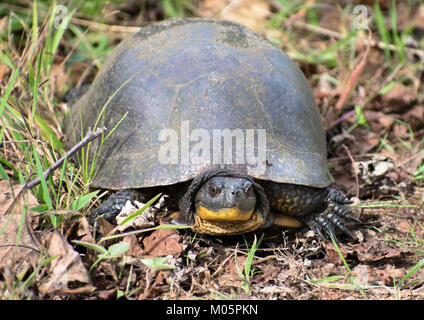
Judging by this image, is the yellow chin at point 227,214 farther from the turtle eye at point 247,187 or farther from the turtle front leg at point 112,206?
the turtle front leg at point 112,206

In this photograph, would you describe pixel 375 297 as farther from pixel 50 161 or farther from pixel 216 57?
pixel 50 161

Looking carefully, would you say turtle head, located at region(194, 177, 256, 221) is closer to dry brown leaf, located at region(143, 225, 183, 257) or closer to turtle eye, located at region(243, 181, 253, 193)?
turtle eye, located at region(243, 181, 253, 193)

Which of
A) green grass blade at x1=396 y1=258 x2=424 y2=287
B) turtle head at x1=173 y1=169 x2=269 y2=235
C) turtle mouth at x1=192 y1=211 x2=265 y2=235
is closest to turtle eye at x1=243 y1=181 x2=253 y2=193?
turtle head at x1=173 y1=169 x2=269 y2=235

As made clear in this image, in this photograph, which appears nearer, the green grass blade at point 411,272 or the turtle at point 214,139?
the green grass blade at point 411,272

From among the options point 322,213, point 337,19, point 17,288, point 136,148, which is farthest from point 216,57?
point 337,19

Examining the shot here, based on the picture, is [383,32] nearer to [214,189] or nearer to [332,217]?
[332,217]

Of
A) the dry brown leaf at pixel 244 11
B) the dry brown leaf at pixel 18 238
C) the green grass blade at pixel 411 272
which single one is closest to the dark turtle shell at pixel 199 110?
the dry brown leaf at pixel 18 238

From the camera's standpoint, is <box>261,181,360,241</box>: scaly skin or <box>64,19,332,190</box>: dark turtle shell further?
<box>261,181,360,241</box>: scaly skin
